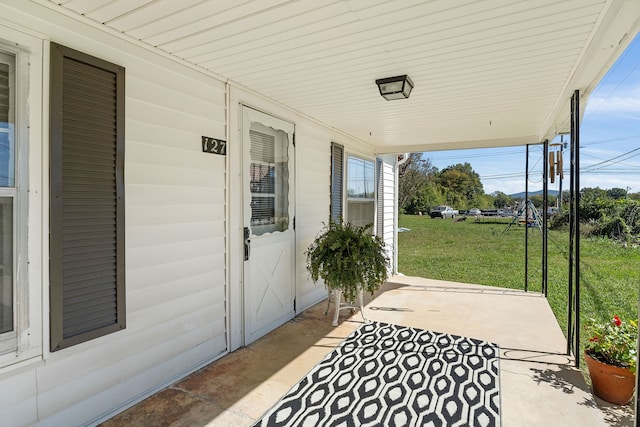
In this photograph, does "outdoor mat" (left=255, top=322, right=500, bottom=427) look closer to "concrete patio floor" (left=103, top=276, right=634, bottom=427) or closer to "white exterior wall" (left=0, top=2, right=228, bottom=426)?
"concrete patio floor" (left=103, top=276, right=634, bottom=427)

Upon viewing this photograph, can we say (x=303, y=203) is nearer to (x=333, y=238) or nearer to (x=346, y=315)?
(x=333, y=238)

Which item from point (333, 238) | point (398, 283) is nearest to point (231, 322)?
point (333, 238)

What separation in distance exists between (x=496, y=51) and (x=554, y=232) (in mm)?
4582

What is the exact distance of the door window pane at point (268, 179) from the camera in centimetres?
336

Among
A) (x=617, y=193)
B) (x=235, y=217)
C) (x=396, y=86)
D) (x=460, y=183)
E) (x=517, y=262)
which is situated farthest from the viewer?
(x=460, y=183)

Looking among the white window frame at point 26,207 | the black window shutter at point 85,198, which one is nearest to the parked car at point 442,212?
the black window shutter at point 85,198

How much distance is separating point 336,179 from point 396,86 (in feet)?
7.36

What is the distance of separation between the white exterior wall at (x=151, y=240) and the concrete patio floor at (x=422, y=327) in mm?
243

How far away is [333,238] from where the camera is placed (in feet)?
12.3

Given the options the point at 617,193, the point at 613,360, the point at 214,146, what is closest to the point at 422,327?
the point at 613,360

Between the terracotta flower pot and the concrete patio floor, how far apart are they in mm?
66

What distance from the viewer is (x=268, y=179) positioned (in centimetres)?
356

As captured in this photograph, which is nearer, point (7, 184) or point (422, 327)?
point (7, 184)

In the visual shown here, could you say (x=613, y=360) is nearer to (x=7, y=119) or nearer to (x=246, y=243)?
(x=246, y=243)
